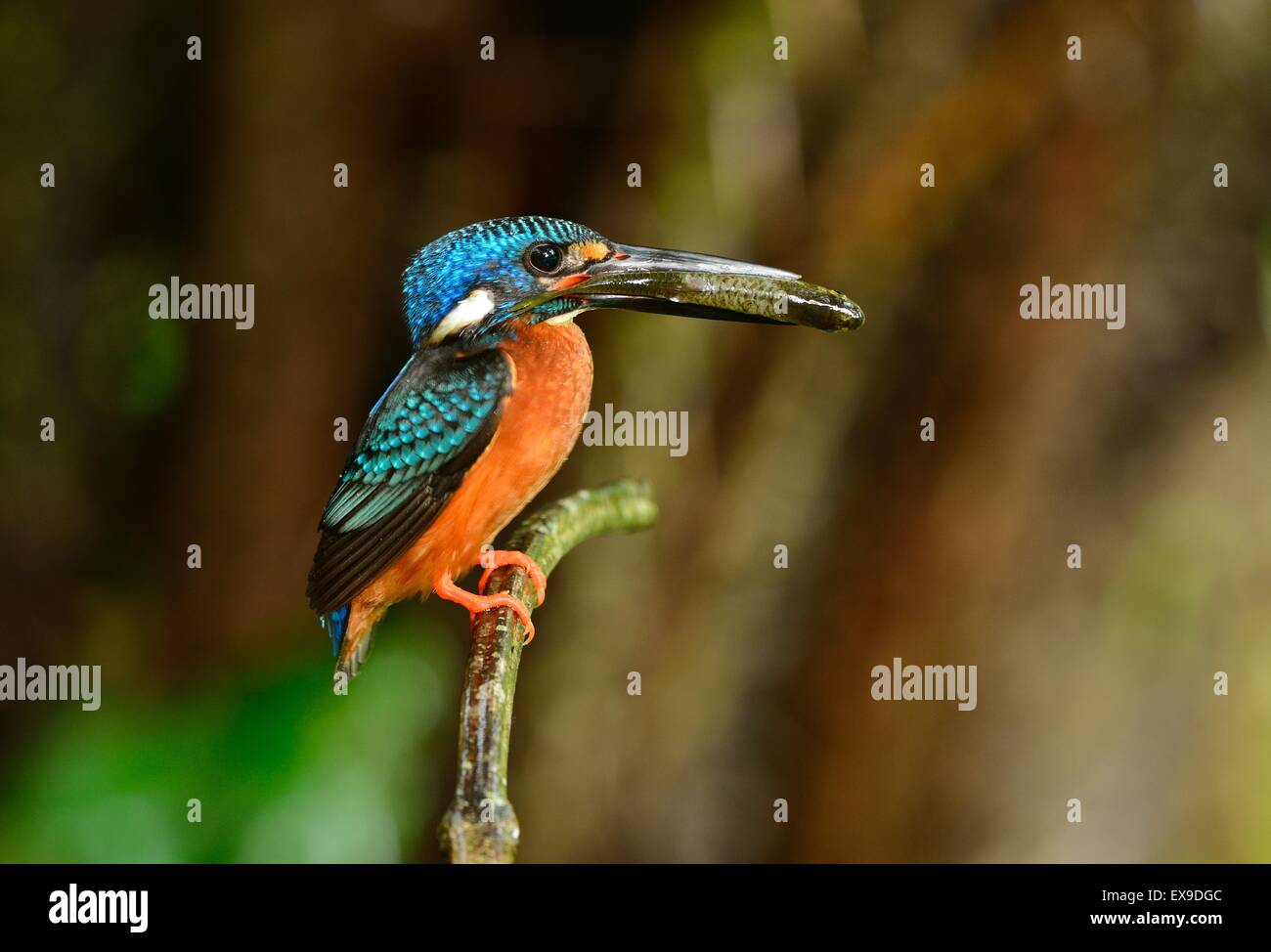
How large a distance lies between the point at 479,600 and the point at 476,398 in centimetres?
31

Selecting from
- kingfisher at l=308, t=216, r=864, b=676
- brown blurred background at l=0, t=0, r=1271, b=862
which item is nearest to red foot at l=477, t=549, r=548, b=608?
kingfisher at l=308, t=216, r=864, b=676

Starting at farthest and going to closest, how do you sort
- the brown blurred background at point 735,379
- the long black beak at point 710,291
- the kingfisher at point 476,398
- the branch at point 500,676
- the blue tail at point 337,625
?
the brown blurred background at point 735,379 < the blue tail at point 337,625 < the kingfisher at point 476,398 < the long black beak at point 710,291 < the branch at point 500,676

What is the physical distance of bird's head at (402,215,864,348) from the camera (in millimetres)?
1702

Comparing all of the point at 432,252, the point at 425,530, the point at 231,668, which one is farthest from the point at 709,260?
the point at 231,668

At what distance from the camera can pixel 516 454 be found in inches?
73.0

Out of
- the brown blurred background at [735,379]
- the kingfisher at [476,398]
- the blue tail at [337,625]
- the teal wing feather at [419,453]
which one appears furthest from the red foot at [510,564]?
the brown blurred background at [735,379]

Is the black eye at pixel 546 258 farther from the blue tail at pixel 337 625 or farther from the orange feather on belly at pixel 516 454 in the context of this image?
the blue tail at pixel 337 625

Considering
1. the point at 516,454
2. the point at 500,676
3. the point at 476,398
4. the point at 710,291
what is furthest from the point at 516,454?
the point at 500,676

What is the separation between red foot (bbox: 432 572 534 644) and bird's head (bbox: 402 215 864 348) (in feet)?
1.26

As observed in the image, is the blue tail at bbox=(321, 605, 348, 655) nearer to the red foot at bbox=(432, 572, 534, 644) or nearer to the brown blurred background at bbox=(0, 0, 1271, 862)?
the red foot at bbox=(432, 572, 534, 644)

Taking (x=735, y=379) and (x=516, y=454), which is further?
(x=735, y=379)

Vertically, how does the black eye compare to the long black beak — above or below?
above

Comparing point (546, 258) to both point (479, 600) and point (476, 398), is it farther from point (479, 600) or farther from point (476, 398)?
point (479, 600)

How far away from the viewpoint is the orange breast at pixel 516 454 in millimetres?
1851
